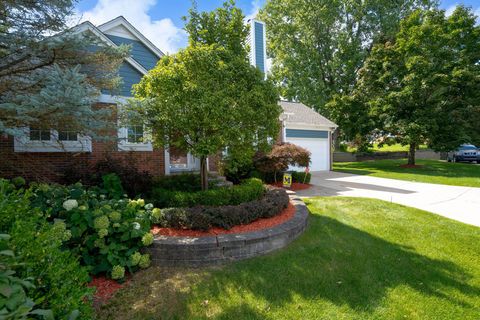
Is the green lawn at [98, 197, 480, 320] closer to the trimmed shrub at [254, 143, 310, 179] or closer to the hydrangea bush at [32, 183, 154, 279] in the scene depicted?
the hydrangea bush at [32, 183, 154, 279]

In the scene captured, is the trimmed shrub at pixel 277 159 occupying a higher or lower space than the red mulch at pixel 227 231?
higher

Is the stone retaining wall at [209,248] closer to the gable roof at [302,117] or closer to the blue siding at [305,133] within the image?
the gable roof at [302,117]

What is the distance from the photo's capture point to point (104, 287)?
3318 mm

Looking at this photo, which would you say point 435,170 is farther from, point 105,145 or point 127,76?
point 105,145

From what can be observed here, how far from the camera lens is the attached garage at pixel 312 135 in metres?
15.5

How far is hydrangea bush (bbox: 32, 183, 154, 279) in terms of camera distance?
11.5ft

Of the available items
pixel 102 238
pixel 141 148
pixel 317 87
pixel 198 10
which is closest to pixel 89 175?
pixel 141 148

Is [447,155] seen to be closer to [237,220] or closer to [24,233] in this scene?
[237,220]

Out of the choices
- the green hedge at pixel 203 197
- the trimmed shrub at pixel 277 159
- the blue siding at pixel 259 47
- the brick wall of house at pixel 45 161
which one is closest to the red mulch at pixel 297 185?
the trimmed shrub at pixel 277 159

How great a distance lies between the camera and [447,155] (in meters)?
23.5

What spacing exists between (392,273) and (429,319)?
0.88 meters

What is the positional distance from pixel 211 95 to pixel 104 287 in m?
3.37

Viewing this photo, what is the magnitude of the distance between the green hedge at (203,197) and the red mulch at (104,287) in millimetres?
1922

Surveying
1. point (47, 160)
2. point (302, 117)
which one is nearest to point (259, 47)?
point (302, 117)
